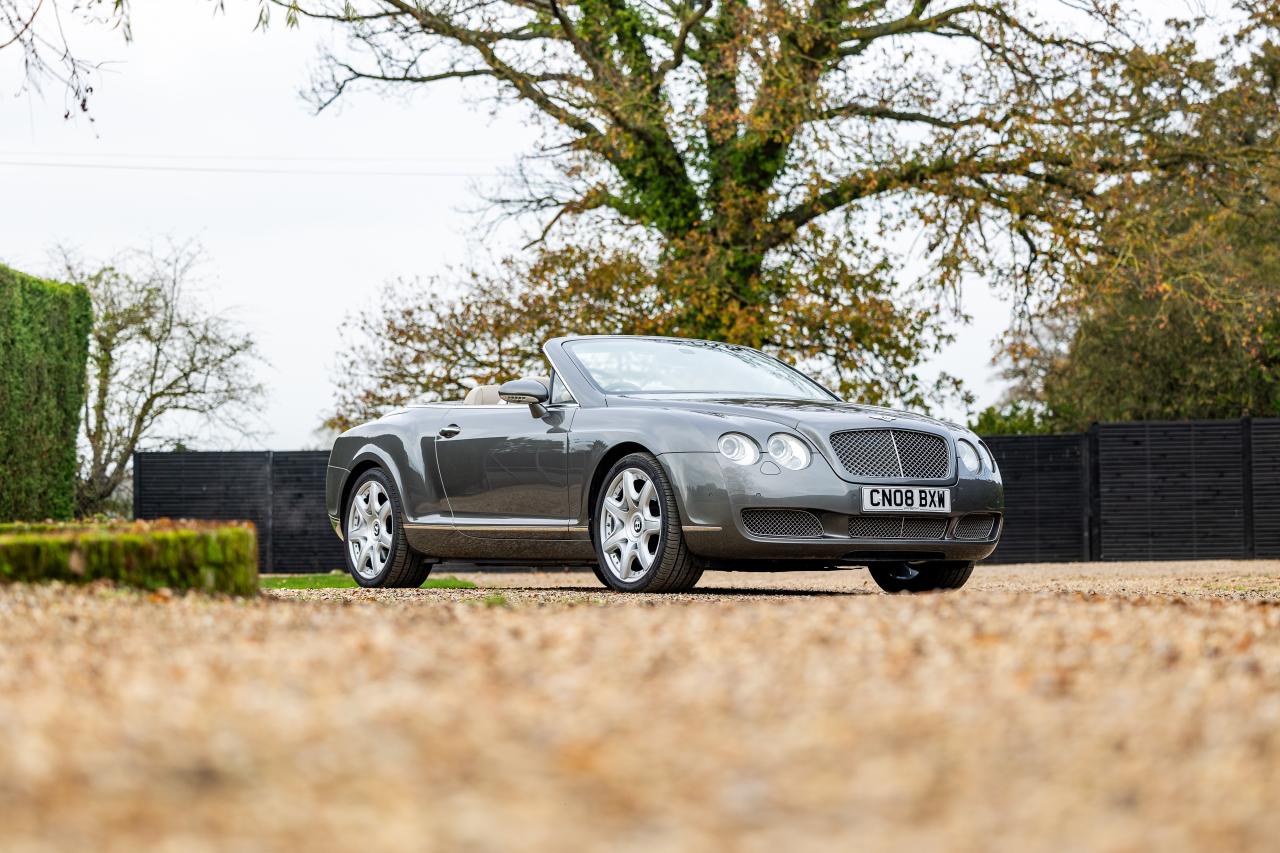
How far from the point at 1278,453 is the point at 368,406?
38.2ft

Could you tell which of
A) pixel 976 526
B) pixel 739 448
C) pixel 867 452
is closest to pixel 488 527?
pixel 739 448

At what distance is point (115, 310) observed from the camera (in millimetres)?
26484

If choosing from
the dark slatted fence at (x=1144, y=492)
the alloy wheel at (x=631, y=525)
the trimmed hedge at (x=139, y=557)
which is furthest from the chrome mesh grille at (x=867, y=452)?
the dark slatted fence at (x=1144, y=492)

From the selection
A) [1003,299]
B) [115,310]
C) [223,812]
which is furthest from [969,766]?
[115,310]

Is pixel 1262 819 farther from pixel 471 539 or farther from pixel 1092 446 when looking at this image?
pixel 1092 446

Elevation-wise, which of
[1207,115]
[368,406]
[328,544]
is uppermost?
[1207,115]

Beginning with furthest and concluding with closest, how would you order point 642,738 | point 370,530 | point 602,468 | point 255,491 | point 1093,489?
point 255,491 < point 1093,489 < point 370,530 < point 602,468 < point 642,738

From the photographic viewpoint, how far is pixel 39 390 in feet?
59.1

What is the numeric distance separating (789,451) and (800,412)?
36 cm

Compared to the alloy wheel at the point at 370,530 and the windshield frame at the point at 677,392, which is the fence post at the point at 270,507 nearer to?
the alloy wheel at the point at 370,530

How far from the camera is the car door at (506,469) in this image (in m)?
9.46

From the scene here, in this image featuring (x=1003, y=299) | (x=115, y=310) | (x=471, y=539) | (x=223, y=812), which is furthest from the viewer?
(x=115, y=310)

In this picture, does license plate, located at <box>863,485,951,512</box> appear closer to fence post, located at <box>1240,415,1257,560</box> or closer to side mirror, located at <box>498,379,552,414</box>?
side mirror, located at <box>498,379,552,414</box>

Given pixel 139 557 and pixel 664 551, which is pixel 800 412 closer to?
pixel 664 551
